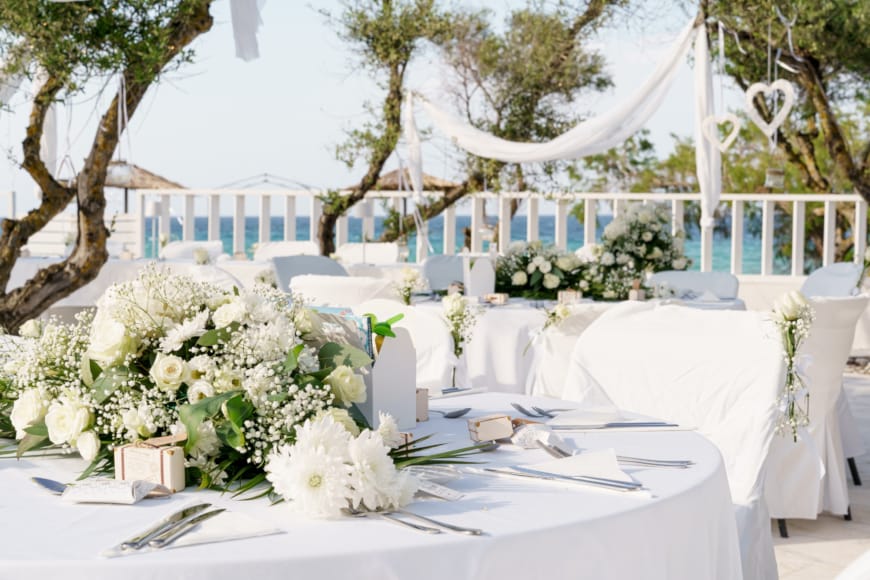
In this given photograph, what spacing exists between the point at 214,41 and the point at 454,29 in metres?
5.48

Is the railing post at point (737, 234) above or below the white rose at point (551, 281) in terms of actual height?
above

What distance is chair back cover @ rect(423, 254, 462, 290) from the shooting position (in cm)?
667

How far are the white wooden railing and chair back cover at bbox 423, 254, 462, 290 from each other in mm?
2294

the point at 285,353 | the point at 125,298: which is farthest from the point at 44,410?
the point at 285,353

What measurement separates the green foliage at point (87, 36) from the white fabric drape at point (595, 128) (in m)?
3.06

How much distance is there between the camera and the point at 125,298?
176cm

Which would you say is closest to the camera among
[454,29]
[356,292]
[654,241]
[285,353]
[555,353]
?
[285,353]

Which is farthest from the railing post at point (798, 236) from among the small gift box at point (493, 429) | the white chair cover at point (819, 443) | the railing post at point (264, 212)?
the small gift box at point (493, 429)

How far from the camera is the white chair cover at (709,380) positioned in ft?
8.66

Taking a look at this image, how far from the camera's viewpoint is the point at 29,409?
5.80 feet

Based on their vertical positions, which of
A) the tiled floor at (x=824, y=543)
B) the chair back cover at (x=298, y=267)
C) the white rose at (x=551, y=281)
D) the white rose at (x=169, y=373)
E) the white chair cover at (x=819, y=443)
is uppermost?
the chair back cover at (x=298, y=267)

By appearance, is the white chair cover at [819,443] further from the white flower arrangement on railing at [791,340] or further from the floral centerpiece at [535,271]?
the floral centerpiece at [535,271]

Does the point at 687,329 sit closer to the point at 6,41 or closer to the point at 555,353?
the point at 555,353

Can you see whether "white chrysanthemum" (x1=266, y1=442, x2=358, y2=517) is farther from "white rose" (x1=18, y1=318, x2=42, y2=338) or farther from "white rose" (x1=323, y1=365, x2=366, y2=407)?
"white rose" (x1=18, y1=318, x2=42, y2=338)
